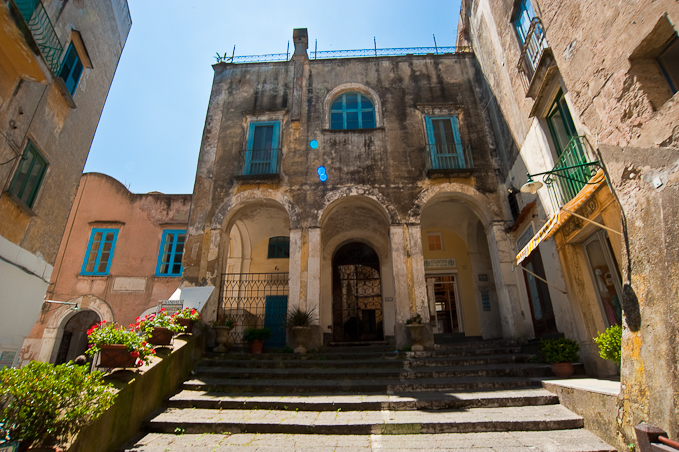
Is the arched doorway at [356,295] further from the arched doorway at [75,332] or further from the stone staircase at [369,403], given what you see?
the arched doorway at [75,332]

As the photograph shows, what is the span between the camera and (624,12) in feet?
15.3

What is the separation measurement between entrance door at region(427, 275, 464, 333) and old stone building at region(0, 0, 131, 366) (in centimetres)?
1147

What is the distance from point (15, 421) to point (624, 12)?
8.46 metres

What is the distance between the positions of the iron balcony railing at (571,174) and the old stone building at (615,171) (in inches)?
1.3

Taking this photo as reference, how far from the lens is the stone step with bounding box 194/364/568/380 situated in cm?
675

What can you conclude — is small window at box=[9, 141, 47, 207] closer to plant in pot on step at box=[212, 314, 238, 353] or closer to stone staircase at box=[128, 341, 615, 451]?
plant in pot on step at box=[212, 314, 238, 353]

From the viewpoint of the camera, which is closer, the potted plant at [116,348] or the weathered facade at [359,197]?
the potted plant at [116,348]

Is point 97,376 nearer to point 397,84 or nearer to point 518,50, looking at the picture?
point 518,50

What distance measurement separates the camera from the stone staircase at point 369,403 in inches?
185

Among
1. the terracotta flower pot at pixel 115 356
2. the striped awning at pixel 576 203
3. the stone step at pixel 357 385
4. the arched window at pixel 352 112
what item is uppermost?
the arched window at pixel 352 112

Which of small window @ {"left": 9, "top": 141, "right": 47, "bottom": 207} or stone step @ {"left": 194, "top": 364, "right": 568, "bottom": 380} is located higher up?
small window @ {"left": 9, "top": 141, "right": 47, "bottom": 207}

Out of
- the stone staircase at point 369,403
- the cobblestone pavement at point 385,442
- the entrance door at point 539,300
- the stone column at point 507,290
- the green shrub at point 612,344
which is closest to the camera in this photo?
the cobblestone pavement at point 385,442

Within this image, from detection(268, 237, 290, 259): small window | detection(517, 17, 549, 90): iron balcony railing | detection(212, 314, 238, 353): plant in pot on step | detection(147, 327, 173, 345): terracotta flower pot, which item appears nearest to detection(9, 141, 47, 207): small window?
detection(147, 327, 173, 345): terracotta flower pot

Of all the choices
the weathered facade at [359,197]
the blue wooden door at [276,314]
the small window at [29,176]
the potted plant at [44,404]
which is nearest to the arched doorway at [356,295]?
the weathered facade at [359,197]
